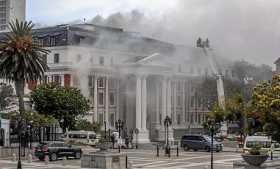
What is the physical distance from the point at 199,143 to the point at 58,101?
21.5 metres

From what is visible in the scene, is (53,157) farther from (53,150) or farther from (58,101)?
(58,101)

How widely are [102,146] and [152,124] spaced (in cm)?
6658

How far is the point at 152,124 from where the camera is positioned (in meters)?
112

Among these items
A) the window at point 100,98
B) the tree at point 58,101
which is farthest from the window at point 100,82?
the tree at point 58,101

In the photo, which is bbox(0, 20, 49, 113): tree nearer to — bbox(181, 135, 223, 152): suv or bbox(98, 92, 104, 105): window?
bbox(181, 135, 223, 152): suv

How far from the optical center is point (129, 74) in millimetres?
98812

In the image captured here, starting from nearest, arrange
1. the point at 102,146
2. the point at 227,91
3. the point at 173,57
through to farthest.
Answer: the point at 102,146 → the point at 173,57 → the point at 227,91

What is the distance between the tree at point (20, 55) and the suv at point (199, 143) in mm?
21006

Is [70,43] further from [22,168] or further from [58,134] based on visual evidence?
[22,168]

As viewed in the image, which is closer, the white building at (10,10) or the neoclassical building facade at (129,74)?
the neoclassical building facade at (129,74)

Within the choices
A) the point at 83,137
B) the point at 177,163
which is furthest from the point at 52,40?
the point at 177,163

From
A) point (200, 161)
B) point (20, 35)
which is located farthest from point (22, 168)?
point (20, 35)

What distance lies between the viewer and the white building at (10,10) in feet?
436

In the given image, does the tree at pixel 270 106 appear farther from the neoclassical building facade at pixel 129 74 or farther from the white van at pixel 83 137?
the white van at pixel 83 137
